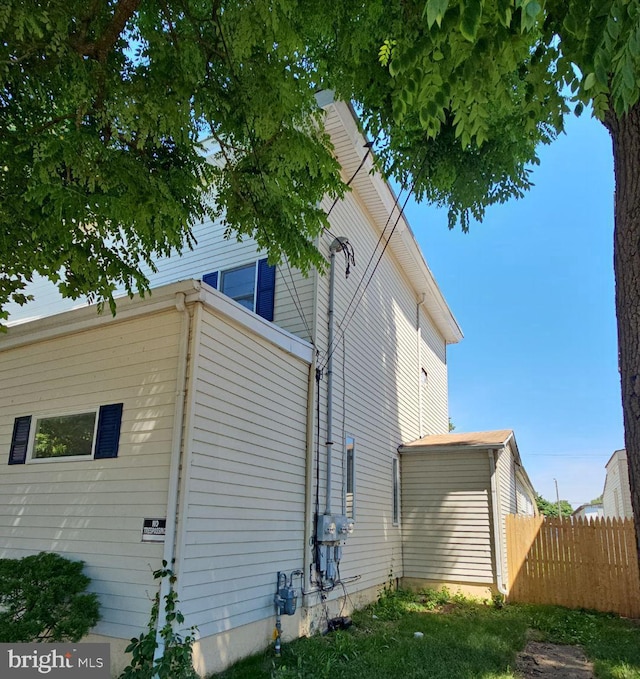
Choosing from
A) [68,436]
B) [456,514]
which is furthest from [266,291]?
[456,514]

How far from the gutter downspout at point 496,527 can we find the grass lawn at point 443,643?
1.34 feet

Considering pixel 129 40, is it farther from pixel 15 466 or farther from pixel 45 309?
pixel 45 309

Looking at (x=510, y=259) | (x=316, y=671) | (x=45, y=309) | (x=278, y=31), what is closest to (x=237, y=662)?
(x=316, y=671)

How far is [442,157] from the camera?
626cm

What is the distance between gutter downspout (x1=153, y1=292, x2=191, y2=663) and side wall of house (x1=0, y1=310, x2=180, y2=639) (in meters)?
0.13

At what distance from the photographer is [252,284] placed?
8.53 meters

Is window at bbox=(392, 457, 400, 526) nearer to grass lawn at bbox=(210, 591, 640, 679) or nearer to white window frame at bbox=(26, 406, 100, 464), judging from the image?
grass lawn at bbox=(210, 591, 640, 679)

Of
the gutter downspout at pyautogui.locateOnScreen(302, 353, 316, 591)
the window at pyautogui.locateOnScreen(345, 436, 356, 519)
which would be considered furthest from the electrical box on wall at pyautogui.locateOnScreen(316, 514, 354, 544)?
the window at pyautogui.locateOnScreen(345, 436, 356, 519)

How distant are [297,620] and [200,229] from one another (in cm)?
666

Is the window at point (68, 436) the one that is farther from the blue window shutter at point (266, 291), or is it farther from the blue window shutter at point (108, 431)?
the blue window shutter at point (266, 291)

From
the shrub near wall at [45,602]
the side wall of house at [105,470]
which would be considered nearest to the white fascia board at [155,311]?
the side wall of house at [105,470]

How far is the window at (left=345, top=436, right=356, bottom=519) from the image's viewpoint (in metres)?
8.34

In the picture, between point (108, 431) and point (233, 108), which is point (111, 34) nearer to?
point (233, 108)

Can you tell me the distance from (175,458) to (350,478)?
4.20 m
